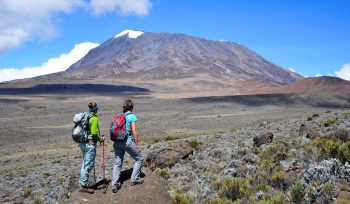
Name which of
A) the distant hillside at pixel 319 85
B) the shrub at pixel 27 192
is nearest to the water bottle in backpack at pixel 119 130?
the shrub at pixel 27 192

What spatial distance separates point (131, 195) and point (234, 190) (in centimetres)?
239

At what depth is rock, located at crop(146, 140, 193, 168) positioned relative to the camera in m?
12.9

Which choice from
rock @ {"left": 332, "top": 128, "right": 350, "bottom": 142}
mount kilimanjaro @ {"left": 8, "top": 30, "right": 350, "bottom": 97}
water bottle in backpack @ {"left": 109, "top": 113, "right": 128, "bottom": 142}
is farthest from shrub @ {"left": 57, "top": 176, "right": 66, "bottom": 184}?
mount kilimanjaro @ {"left": 8, "top": 30, "right": 350, "bottom": 97}

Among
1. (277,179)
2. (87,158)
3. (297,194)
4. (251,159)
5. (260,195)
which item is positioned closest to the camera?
(297,194)

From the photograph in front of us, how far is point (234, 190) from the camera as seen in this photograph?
817 cm

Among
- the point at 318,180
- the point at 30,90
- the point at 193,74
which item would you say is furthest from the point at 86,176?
the point at 193,74

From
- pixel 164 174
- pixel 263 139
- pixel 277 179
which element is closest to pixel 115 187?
pixel 277 179

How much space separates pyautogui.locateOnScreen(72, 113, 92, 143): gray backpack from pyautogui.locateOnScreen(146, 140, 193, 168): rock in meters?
6.09

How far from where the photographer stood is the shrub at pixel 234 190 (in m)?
7.94

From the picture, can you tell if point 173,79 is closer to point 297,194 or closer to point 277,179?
point 277,179

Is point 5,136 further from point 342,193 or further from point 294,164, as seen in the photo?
point 342,193

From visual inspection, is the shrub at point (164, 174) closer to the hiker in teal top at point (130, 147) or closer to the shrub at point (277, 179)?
the shrub at point (277, 179)

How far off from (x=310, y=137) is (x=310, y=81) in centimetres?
9350

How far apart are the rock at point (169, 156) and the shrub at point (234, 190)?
4.63 metres
